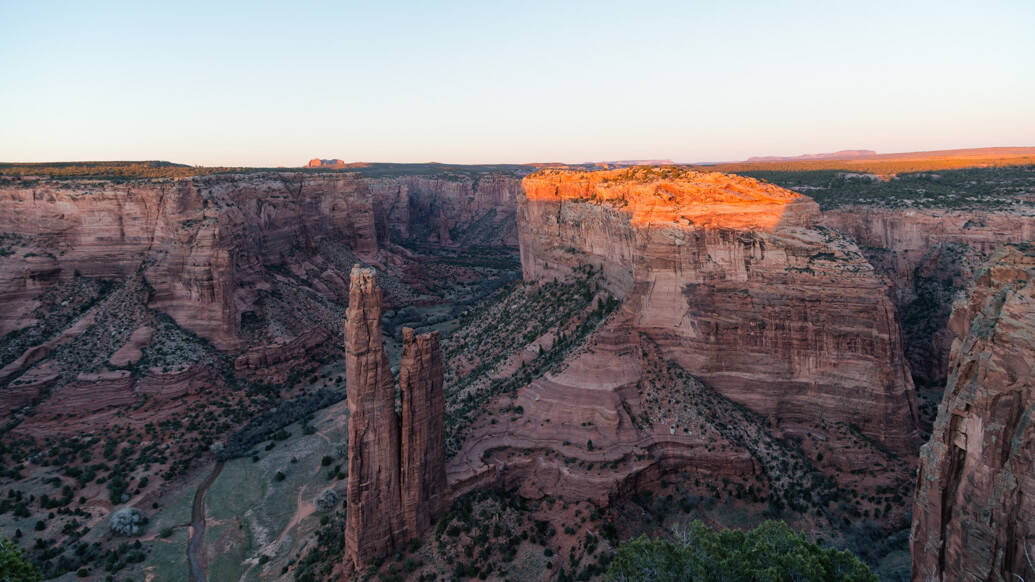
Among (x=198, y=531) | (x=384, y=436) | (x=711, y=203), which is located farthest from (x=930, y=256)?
(x=198, y=531)

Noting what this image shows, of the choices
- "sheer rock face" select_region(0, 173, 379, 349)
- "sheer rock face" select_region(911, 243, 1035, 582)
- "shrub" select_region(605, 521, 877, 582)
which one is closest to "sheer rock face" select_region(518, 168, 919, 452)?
"shrub" select_region(605, 521, 877, 582)

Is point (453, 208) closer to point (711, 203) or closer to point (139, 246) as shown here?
point (139, 246)

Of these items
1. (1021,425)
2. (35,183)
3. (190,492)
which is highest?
(35,183)

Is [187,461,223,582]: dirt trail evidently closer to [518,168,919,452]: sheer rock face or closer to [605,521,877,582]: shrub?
[605,521,877,582]: shrub

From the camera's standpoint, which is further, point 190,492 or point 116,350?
point 116,350

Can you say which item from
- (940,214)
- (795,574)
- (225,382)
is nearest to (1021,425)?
(795,574)

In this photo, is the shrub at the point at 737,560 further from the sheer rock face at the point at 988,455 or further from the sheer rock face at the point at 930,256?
the sheer rock face at the point at 930,256

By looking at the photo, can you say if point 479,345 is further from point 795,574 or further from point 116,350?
point 795,574
